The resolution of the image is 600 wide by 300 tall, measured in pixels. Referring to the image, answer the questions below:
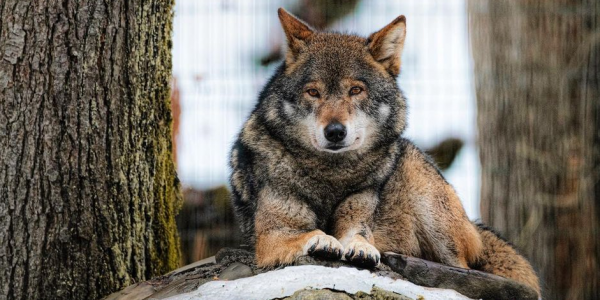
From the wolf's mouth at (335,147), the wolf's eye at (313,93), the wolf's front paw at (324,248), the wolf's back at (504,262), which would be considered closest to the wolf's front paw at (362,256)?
the wolf's front paw at (324,248)

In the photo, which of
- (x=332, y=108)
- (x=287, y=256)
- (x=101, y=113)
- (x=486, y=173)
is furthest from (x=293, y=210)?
(x=486, y=173)

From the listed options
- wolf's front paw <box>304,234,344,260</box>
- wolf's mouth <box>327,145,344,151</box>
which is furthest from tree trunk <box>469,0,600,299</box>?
wolf's front paw <box>304,234,344,260</box>

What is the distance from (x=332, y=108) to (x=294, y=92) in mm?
313

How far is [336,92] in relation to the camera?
445 centimetres

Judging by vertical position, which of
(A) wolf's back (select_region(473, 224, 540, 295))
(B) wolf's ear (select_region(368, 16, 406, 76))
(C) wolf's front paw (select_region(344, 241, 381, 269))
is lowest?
(A) wolf's back (select_region(473, 224, 540, 295))

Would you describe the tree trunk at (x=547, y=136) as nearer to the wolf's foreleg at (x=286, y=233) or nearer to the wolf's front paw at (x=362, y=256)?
the wolf's foreleg at (x=286, y=233)

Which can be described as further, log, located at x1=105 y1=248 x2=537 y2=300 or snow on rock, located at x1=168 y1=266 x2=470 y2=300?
log, located at x1=105 y1=248 x2=537 y2=300

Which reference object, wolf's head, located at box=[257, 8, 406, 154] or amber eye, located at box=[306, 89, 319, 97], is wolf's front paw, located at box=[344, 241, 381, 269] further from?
amber eye, located at box=[306, 89, 319, 97]

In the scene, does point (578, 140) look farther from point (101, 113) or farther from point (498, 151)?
point (101, 113)

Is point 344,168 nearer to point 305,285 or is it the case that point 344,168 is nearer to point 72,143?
point 305,285

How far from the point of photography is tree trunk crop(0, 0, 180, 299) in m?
4.07

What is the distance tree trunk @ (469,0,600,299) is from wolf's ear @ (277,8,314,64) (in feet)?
11.7

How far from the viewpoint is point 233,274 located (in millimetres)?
4227

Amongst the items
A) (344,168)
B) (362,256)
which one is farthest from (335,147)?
(362,256)
